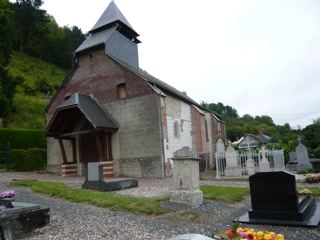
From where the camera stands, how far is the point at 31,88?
45781mm

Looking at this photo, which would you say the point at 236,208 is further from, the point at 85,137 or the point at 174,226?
the point at 85,137

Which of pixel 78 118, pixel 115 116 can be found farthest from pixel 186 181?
pixel 78 118

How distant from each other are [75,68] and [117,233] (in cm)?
1962

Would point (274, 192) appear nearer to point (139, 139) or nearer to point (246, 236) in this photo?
point (246, 236)

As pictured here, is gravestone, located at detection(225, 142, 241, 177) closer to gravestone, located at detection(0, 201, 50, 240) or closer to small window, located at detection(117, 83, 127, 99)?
small window, located at detection(117, 83, 127, 99)

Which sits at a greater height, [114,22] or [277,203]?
[114,22]

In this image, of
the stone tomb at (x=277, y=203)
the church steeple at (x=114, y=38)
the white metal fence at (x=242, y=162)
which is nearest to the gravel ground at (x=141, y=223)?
the stone tomb at (x=277, y=203)

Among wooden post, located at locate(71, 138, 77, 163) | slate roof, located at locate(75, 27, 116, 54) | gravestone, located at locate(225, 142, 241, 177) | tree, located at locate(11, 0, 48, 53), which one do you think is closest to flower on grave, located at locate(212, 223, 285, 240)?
gravestone, located at locate(225, 142, 241, 177)

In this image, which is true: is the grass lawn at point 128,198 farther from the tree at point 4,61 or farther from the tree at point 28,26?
the tree at point 28,26

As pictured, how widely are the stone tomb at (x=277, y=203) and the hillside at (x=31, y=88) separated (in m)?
31.9

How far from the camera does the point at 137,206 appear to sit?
31.0ft

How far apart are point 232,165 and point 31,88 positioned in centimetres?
3527

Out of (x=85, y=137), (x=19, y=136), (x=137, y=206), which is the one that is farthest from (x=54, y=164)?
(x=137, y=206)

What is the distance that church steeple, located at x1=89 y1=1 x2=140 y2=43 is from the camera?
2569cm
